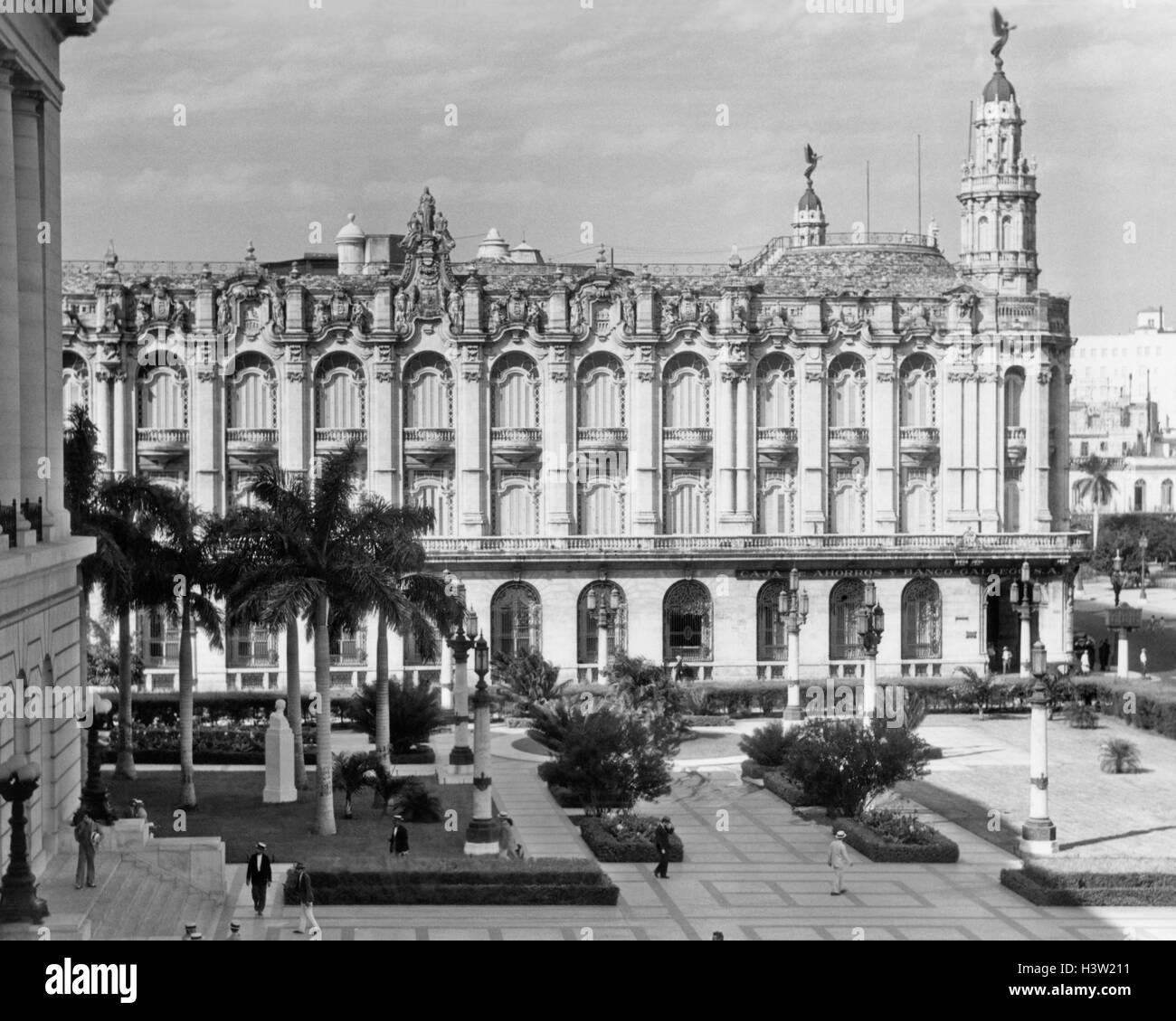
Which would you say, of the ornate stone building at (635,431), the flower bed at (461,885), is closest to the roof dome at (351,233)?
the ornate stone building at (635,431)

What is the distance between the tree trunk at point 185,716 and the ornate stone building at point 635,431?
84.9 ft

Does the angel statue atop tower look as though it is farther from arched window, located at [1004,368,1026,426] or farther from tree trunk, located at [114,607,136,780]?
tree trunk, located at [114,607,136,780]

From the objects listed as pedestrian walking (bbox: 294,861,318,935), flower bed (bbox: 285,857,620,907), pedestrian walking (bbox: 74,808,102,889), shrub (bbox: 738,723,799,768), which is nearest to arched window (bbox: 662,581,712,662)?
shrub (bbox: 738,723,799,768)

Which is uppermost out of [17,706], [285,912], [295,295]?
[295,295]

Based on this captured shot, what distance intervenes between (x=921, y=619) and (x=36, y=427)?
156 ft

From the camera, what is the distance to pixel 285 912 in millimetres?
44781

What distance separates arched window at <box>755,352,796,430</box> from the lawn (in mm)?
30183

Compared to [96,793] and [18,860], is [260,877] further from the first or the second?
[18,860]

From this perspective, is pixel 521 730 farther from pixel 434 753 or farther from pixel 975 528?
pixel 975 528

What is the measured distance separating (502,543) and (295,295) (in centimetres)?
1219

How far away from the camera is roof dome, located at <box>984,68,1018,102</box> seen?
303ft

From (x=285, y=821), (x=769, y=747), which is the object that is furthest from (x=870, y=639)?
(x=285, y=821)
